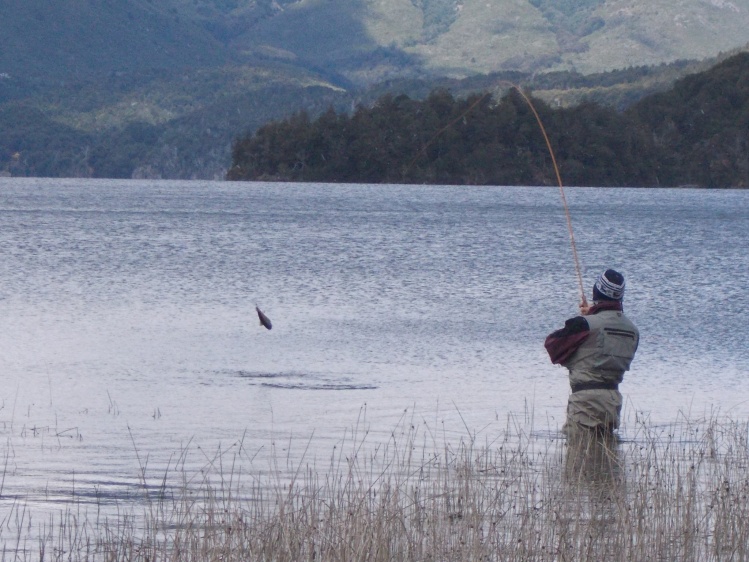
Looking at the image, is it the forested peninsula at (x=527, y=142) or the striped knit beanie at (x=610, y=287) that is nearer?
the striped knit beanie at (x=610, y=287)

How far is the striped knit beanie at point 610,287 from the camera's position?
10812mm

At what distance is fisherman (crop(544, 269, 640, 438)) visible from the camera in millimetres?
10844

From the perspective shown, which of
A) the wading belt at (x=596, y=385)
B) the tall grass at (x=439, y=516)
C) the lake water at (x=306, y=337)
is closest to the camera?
the tall grass at (x=439, y=516)

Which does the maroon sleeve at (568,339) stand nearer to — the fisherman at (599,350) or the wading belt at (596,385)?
the fisherman at (599,350)

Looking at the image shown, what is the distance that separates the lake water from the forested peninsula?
63346 mm

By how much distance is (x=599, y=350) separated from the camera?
1091 cm

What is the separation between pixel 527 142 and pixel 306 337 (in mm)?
106703

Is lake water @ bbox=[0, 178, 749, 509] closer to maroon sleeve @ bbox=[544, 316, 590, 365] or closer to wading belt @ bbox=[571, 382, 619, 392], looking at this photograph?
wading belt @ bbox=[571, 382, 619, 392]

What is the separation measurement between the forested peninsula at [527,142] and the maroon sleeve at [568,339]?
113m

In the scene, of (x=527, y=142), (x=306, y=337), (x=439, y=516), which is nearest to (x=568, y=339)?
(x=439, y=516)

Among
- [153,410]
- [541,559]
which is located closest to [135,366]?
[153,410]

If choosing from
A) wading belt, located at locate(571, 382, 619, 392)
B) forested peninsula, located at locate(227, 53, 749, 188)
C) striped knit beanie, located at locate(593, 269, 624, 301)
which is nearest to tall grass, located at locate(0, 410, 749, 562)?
wading belt, located at locate(571, 382, 619, 392)

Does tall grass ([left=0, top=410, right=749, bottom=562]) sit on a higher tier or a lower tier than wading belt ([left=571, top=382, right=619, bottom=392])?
lower

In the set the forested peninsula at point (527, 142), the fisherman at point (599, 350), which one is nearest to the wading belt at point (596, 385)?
the fisherman at point (599, 350)
